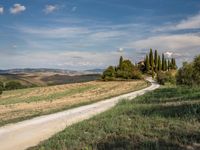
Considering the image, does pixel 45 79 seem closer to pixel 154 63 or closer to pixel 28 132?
pixel 154 63

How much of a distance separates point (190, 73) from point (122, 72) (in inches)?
1869

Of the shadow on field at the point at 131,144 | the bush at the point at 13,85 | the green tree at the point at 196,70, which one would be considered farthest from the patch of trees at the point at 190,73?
the bush at the point at 13,85

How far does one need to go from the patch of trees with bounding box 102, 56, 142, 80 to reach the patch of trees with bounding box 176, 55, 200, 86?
1550 inches

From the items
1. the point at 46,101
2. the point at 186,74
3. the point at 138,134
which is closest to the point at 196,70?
the point at 186,74

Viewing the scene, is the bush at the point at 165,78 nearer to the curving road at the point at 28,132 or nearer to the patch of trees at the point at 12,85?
the patch of trees at the point at 12,85

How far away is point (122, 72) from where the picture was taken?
96500mm

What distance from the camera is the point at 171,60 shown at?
442ft

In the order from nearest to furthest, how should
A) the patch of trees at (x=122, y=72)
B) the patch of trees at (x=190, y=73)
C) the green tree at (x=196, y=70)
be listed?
the green tree at (x=196, y=70) → the patch of trees at (x=190, y=73) → the patch of trees at (x=122, y=72)

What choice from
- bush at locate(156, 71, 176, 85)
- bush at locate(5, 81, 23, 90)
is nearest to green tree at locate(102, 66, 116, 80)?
bush at locate(156, 71, 176, 85)

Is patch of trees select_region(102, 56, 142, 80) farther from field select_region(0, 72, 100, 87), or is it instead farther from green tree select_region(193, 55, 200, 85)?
green tree select_region(193, 55, 200, 85)

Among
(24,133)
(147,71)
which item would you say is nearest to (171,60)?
(147,71)

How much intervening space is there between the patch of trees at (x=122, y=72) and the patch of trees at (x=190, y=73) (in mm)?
39366

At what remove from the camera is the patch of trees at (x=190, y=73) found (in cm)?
4553

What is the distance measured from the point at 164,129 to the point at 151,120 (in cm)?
201
